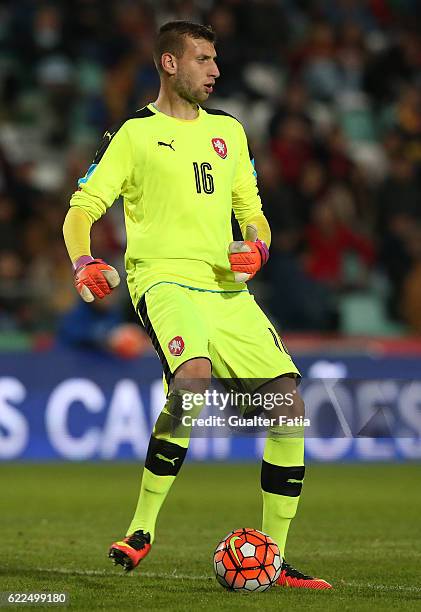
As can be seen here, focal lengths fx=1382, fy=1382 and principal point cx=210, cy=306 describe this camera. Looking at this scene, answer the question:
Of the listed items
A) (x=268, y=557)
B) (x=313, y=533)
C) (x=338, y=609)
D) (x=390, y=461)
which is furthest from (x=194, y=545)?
(x=390, y=461)

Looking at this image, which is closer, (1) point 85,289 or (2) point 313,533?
(1) point 85,289

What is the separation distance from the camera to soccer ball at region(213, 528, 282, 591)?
5.71m

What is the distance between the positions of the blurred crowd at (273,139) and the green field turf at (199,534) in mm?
2151

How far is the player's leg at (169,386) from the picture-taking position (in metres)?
5.90

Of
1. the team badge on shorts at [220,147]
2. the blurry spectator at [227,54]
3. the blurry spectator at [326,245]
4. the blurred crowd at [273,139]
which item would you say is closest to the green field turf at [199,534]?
the team badge on shorts at [220,147]

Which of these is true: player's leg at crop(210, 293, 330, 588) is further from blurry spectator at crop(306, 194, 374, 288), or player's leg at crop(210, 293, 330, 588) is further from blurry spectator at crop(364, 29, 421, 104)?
blurry spectator at crop(364, 29, 421, 104)

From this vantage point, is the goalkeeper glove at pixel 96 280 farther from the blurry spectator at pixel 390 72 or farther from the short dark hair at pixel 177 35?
the blurry spectator at pixel 390 72

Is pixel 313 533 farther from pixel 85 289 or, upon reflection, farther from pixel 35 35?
Answer: pixel 35 35

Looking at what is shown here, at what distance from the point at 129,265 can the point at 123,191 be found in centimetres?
34

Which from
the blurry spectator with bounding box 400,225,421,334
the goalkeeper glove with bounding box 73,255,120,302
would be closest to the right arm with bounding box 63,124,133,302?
the goalkeeper glove with bounding box 73,255,120,302

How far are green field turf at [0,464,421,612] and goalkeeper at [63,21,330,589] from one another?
1.05ft


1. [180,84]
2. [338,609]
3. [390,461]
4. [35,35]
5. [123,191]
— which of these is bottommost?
[338,609]

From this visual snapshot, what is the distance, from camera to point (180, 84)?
6.30 metres

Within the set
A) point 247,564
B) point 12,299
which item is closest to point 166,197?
point 247,564
